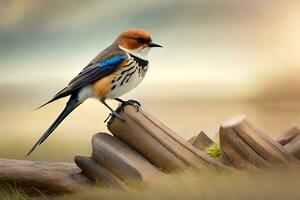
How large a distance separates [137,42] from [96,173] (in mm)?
1147

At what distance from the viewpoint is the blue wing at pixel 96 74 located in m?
5.74

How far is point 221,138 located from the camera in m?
5.92

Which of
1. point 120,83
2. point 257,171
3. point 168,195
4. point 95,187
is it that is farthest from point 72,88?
point 257,171

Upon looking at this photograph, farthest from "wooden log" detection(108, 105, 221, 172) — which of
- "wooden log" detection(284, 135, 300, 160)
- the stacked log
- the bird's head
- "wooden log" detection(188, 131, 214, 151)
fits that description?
"wooden log" detection(188, 131, 214, 151)

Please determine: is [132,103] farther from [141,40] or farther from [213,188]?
[213,188]

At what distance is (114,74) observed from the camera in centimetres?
572

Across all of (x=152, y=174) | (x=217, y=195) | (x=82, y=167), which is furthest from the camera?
(x=82, y=167)

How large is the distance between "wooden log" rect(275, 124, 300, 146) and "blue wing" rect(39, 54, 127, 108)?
173 centimetres

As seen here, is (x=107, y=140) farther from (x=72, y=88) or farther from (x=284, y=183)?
(x=284, y=183)

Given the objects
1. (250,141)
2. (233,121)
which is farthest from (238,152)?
(233,121)

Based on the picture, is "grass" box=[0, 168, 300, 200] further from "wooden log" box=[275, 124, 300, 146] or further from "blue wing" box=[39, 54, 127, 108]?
"blue wing" box=[39, 54, 127, 108]

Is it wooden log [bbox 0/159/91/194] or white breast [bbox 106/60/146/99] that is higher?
white breast [bbox 106/60/146/99]

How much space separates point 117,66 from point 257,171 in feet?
4.78

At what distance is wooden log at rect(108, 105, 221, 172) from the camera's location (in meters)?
5.68
